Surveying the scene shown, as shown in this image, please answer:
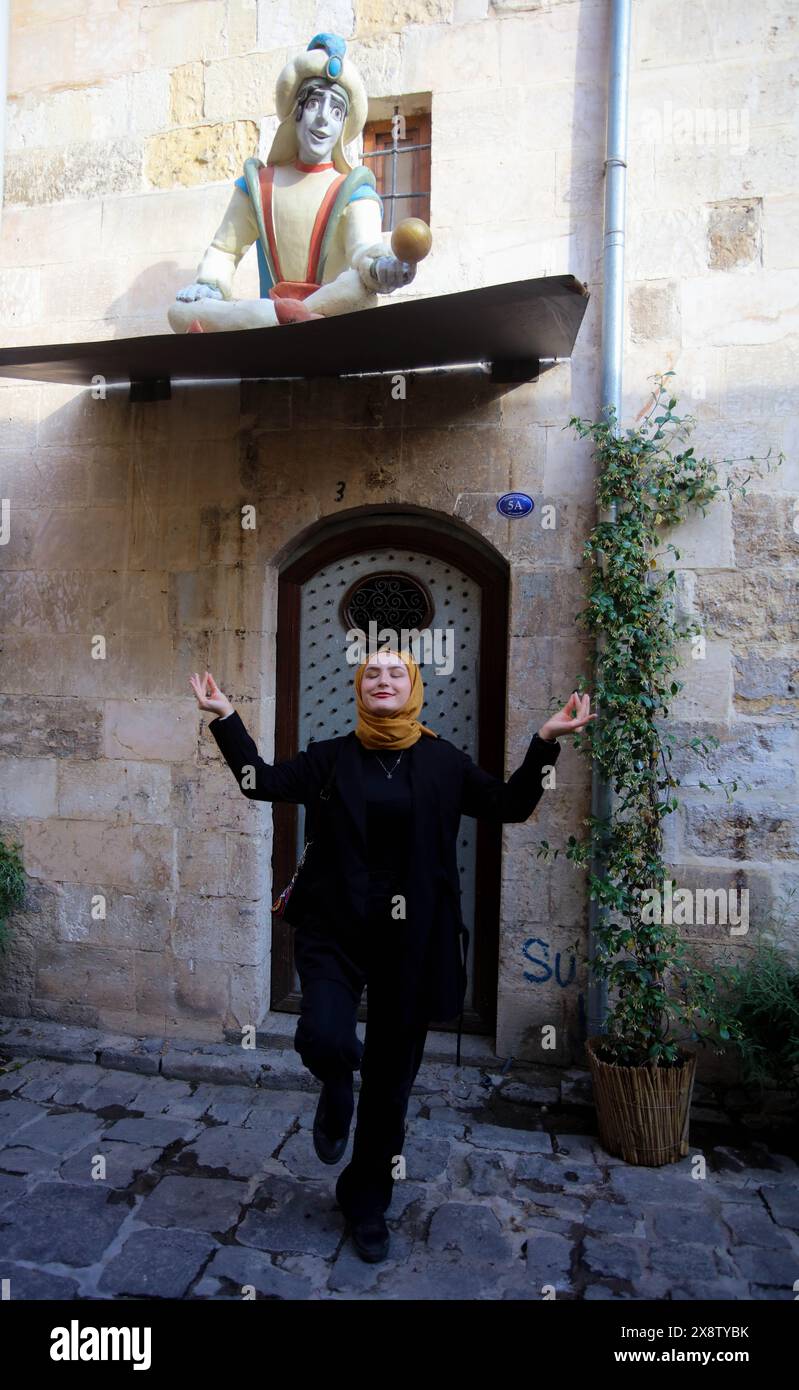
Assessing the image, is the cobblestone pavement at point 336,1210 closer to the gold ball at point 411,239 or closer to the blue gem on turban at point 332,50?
the gold ball at point 411,239

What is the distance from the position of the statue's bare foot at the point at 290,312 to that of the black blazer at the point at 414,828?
1.68 meters

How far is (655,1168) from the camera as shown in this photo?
131 inches

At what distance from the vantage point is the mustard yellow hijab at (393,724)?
281 centimetres

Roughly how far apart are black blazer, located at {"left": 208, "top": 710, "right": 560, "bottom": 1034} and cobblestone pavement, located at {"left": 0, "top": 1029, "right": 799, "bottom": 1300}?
796 mm

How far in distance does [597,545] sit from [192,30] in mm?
3323

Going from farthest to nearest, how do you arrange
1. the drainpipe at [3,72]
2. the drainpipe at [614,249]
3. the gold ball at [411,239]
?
the drainpipe at [3,72], the drainpipe at [614,249], the gold ball at [411,239]

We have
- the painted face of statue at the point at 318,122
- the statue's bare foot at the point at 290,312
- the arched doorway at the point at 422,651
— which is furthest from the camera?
the arched doorway at the point at 422,651

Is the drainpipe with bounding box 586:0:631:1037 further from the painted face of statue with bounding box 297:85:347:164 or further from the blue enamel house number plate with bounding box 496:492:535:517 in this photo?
the painted face of statue with bounding box 297:85:347:164

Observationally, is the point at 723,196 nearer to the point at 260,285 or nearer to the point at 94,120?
the point at 260,285

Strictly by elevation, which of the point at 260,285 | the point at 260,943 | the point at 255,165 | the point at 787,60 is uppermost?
the point at 787,60

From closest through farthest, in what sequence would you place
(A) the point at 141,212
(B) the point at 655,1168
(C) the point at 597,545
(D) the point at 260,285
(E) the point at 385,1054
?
(E) the point at 385,1054 < (B) the point at 655,1168 < (C) the point at 597,545 < (D) the point at 260,285 < (A) the point at 141,212

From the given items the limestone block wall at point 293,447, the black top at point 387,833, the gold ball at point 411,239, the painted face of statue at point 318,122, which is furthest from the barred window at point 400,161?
the black top at point 387,833

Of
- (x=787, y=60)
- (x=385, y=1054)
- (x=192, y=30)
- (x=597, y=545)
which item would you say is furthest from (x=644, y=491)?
(x=192, y=30)

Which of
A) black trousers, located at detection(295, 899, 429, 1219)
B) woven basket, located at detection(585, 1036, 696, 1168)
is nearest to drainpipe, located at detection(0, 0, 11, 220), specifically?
black trousers, located at detection(295, 899, 429, 1219)
